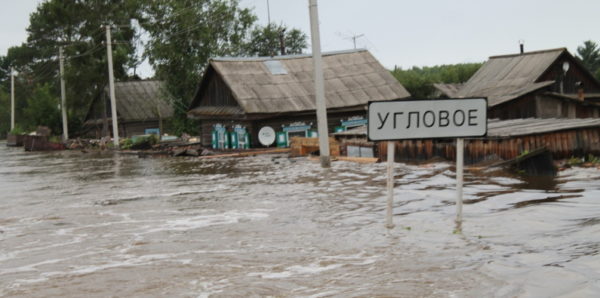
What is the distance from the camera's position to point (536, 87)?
29.6m

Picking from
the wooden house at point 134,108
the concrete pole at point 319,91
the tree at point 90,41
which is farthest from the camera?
the wooden house at point 134,108

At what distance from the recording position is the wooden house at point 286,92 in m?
32.7

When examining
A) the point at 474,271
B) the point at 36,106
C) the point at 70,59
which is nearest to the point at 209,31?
the point at 70,59

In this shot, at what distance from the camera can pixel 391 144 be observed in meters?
8.84

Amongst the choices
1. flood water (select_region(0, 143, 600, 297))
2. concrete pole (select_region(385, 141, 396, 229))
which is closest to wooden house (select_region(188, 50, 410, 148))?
flood water (select_region(0, 143, 600, 297))

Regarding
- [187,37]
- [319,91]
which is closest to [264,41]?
[187,37]

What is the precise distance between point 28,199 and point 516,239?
1241 centimetres

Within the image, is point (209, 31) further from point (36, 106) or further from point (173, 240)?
point (173, 240)

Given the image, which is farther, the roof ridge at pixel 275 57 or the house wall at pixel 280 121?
the roof ridge at pixel 275 57

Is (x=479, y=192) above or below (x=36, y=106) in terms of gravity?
below

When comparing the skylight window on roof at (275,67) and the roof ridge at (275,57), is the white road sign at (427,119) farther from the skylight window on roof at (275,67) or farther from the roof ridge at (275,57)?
the roof ridge at (275,57)

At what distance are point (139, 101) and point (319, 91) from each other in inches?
1427

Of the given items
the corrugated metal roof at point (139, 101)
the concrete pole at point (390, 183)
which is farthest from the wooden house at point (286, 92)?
the concrete pole at point (390, 183)

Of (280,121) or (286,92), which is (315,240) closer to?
(280,121)
